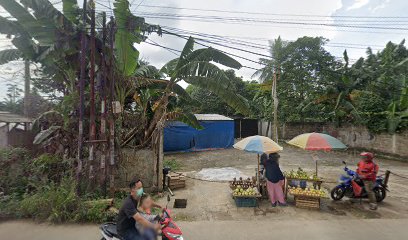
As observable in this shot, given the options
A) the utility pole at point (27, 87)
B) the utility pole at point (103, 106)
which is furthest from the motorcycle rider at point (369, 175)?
the utility pole at point (27, 87)

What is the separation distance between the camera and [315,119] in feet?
70.4

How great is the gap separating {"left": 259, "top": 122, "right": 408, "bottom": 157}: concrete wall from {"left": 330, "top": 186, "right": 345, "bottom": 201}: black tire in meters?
10.1

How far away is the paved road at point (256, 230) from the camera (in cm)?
505

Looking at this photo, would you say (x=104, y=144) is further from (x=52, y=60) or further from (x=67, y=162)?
(x=52, y=60)

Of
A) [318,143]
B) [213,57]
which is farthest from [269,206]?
[213,57]

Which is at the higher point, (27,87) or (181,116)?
(27,87)

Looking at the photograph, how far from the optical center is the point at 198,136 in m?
16.7

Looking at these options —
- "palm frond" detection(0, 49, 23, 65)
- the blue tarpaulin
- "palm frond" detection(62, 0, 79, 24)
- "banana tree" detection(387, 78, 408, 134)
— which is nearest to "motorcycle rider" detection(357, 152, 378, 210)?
"palm frond" detection(62, 0, 79, 24)

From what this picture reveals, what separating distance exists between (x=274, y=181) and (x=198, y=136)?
1013 cm

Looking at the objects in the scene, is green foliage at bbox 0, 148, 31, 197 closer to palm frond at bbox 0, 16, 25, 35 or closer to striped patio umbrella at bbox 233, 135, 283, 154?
palm frond at bbox 0, 16, 25, 35

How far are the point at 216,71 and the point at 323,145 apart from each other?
366 cm

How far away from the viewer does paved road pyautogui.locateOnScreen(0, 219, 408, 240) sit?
16.6 feet

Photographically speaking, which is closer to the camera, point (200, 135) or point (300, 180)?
point (300, 180)

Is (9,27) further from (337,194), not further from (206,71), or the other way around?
(337,194)
